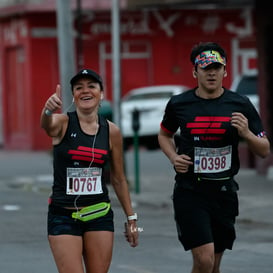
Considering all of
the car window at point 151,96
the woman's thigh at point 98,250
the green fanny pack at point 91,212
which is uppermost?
the green fanny pack at point 91,212

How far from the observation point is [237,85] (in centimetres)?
2534

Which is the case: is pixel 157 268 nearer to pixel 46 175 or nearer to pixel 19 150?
pixel 46 175

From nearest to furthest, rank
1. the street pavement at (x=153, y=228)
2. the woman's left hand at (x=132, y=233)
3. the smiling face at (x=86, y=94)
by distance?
the smiling face at (x=86, y=94) < the woman's left hand at (x=132, y=233) < the street pavement at (x=153, y=228)

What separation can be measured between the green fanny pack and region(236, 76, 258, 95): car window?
18.3 meters

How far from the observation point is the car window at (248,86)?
83.2 feet

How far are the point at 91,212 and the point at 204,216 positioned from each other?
2.93ft

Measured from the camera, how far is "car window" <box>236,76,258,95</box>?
25.4 m

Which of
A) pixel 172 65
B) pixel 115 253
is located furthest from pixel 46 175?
pixel 172 65

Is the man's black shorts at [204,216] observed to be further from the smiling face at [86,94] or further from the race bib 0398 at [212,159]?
the smiling face at [86,94]

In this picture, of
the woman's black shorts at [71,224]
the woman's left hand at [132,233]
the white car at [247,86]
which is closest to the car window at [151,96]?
the white car at [247,86]

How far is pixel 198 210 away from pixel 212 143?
0.49 meters

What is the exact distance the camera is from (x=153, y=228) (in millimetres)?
13367

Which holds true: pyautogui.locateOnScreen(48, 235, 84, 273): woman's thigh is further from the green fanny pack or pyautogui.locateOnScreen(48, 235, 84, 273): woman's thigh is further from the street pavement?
the street pavement

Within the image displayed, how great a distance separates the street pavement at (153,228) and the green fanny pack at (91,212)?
3.12 metres
